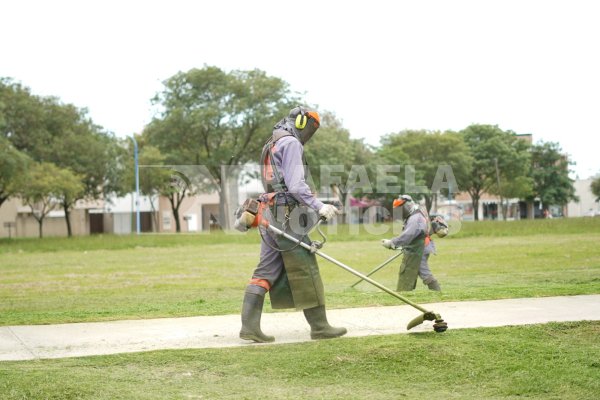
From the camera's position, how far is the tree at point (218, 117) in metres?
51.8

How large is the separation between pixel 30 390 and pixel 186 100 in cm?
4924

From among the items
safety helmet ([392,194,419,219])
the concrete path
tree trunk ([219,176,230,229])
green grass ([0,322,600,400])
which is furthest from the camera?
tree trunk ([219,176,230,229])

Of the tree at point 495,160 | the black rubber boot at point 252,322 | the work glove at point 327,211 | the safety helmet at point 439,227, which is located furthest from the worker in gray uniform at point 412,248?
the tree at point 495,160

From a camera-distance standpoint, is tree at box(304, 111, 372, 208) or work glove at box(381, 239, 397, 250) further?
tree at box(304, 111, 372, 208)

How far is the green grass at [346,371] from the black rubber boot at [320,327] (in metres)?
0.32

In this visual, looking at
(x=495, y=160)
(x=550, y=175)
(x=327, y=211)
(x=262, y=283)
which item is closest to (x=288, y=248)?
(x=262, y=283)

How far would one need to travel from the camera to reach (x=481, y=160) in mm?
77188

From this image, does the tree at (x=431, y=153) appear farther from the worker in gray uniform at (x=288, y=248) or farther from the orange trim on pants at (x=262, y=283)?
the orange trim on pants at (x=262, y=283)

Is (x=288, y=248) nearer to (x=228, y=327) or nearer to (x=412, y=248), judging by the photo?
(x=228, y=327)

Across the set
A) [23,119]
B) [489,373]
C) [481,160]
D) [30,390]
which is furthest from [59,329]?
[481,160]

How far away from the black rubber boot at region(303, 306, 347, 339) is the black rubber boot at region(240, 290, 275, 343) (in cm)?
35

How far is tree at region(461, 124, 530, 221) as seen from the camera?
77.5 metres

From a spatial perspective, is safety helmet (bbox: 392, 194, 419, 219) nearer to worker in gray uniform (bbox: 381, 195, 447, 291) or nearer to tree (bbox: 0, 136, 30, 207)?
worker in gray uniform (bbox: 381, 195, 447, 291)

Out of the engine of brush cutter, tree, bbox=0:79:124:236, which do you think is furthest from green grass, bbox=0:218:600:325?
tree, bbox=0:79:124:236
